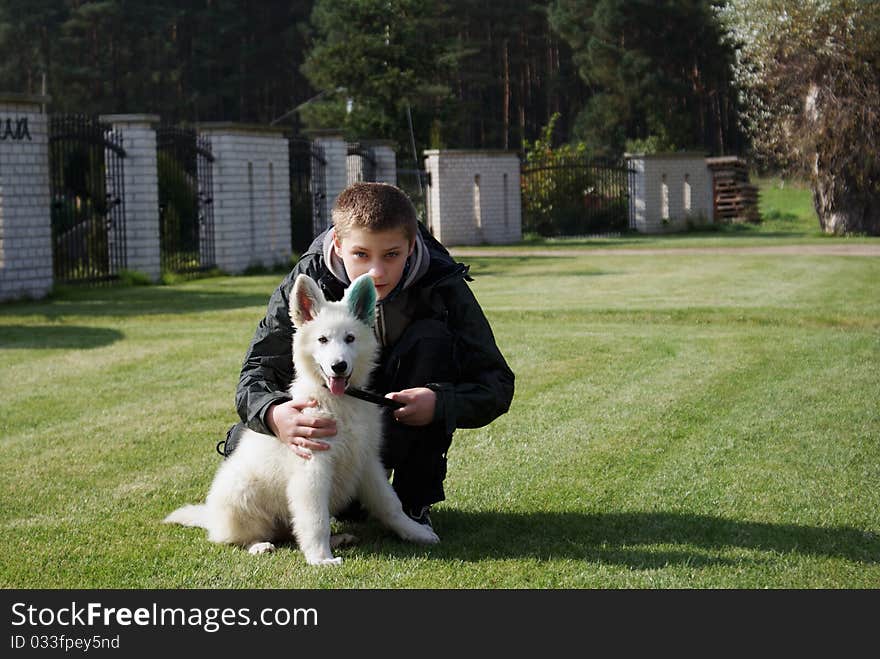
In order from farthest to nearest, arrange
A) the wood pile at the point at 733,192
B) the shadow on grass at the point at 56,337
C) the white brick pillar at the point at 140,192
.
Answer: the wood pile at the point at 733,192, the white brick pillar at the point at 140,192, the shadow on grass at the point at 56,337

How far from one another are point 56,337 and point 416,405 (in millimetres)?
8967

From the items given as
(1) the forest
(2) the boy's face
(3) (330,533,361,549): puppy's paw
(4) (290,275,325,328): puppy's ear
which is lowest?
(3) (330,533,361,549): puppy's paw

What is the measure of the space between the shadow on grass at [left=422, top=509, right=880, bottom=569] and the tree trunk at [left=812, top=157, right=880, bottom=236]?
29.8 meters

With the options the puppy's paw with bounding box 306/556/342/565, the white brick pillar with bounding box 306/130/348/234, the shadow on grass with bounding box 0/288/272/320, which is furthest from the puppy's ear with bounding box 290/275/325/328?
the white brick pillar with bounding box 306/130/348/234

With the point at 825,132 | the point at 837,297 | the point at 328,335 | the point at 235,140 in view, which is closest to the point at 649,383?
the point at 328,335

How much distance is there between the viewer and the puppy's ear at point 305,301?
14.7ft

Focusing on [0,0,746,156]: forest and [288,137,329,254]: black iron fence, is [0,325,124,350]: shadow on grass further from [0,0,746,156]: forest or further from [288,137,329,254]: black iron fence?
[0,0,746,156]: forest

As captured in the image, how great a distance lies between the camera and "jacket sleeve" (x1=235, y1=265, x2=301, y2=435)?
4965 millimetres

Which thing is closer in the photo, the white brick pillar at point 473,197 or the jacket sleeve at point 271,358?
the jacket sleeve at point 271,358

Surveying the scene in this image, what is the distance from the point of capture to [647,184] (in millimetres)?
40562

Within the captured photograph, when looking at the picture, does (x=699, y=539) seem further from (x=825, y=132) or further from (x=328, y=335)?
(x=825, y=132)

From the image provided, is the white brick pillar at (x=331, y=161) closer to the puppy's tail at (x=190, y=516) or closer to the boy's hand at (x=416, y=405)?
the puppy's tail at (x=190, y=516)

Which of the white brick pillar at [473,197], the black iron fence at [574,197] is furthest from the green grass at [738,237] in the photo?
the black iron fence at [574,197]

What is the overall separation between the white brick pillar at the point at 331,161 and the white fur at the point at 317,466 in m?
22.8
